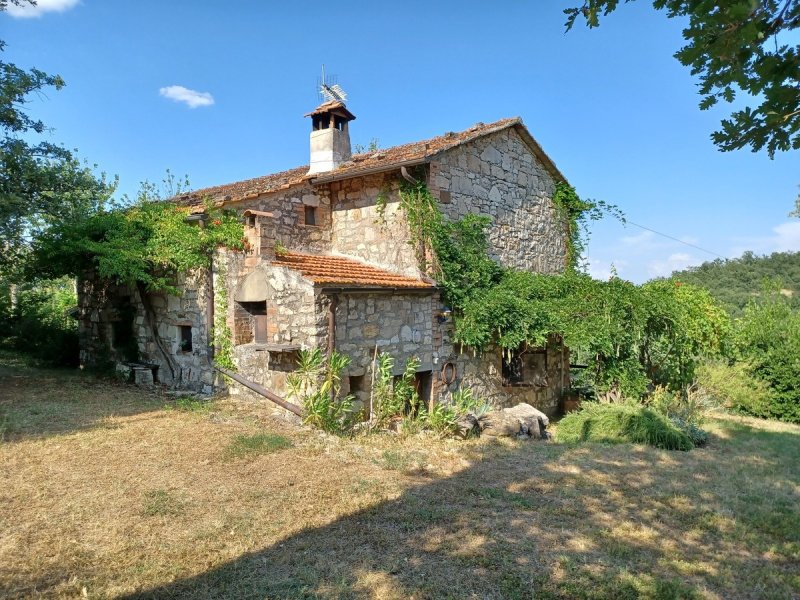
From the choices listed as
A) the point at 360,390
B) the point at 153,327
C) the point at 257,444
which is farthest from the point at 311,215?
the point at 257,444

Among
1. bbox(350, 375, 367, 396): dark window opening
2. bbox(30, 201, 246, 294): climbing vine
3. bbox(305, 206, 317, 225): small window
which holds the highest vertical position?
bbox(305, 206, 317, 225): small window

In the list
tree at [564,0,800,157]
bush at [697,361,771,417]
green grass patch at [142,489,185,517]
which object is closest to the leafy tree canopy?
green grass patch at [142,489,185,517]

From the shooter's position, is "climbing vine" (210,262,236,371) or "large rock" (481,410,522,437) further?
"climbing vine" (210,262,236,371)

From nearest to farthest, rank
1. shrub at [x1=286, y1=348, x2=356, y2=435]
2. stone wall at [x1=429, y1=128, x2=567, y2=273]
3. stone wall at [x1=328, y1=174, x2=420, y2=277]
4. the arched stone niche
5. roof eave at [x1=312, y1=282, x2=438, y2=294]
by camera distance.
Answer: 1. shrub at [x1=286, y1=348, x2=356, y2=435]
2. roof eave at [x1=312, y1=282, x2=438, y2=294]
3. the arched stone niche
4. stone wall at [x1=328, y1=174, x2=420, y2=277]
5. stone wall at [x1=429, y1=128, x2=567, y2=273]

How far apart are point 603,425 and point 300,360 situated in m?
5.43

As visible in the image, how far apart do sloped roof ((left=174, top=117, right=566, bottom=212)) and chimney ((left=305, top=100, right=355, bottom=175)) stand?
34cm

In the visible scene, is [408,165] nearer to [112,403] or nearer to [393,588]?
[112,403]

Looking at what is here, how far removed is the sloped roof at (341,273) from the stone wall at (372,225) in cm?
30

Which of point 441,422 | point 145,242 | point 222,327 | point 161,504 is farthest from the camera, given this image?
point 145,242

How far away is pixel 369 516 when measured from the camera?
478 centimetres

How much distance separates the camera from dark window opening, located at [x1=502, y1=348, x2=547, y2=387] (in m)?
12.1

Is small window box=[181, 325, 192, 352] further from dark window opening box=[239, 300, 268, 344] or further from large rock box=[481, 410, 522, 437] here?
large rock box=[481, 410, 522, 437]

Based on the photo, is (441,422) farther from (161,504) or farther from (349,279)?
(161,504)

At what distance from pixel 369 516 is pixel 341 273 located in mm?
5209
